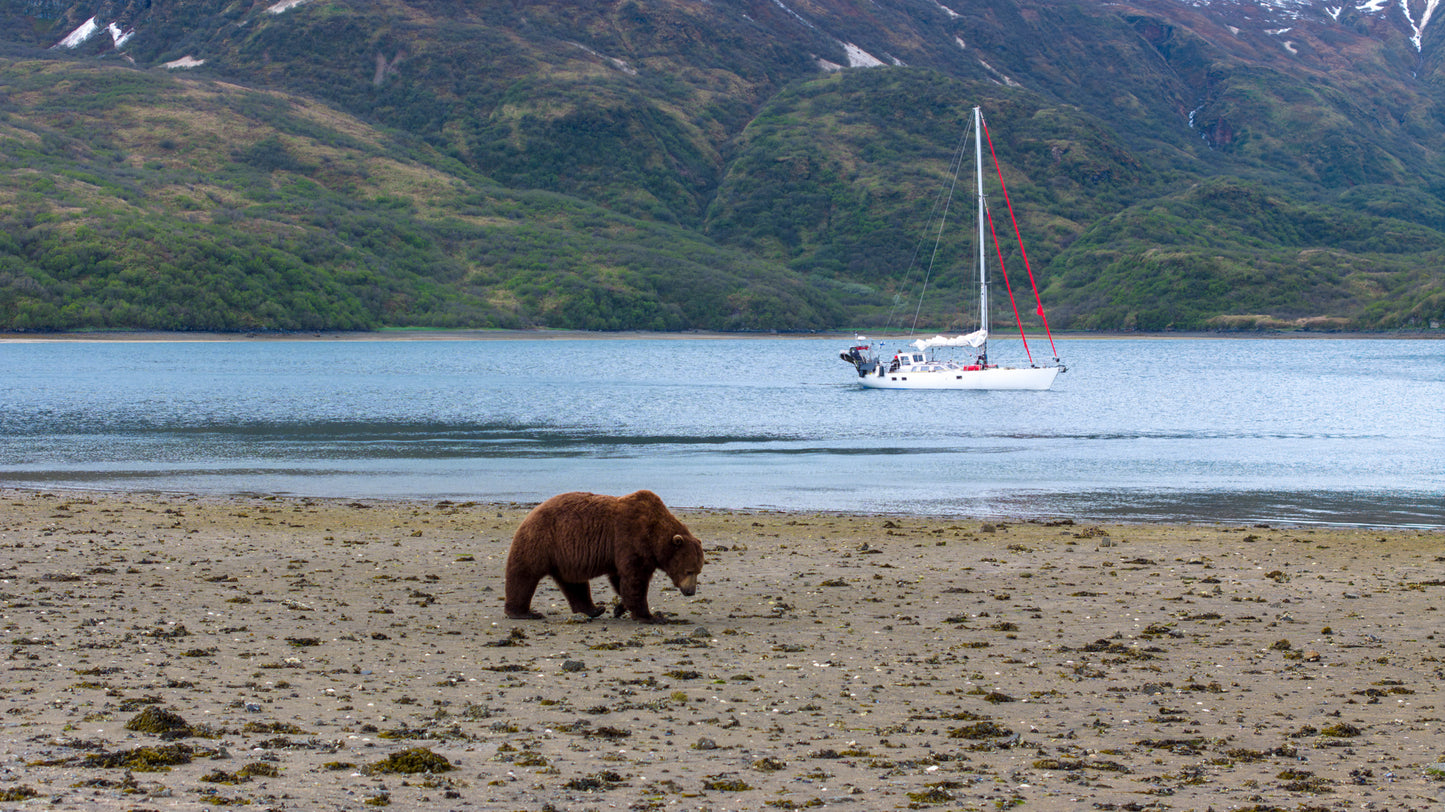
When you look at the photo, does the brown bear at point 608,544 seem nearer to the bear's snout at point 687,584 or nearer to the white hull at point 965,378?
the bear's snout at point 687,584

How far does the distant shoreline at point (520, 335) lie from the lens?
140 m

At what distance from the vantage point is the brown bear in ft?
35.8

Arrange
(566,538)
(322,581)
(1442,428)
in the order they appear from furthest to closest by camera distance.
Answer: (1442,428) → (322,581) → (566,538)

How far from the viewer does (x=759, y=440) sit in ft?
134

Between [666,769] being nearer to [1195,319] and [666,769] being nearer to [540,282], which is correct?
[540,282]

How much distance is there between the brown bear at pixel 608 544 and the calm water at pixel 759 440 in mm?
12010

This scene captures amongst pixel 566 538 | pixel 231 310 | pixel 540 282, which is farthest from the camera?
pixel 540 282

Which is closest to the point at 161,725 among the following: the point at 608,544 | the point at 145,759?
the point at 145,759

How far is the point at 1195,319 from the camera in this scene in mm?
189500

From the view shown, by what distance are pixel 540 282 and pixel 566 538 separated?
178 m

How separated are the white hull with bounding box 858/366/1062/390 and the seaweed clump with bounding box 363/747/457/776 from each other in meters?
62.6

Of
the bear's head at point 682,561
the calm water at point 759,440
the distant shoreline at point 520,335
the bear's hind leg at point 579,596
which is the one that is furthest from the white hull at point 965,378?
the distant shoreline at point 520,335

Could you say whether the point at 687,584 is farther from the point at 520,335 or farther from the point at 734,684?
the point at 520,335

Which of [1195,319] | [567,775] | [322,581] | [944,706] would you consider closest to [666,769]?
[567,775]
